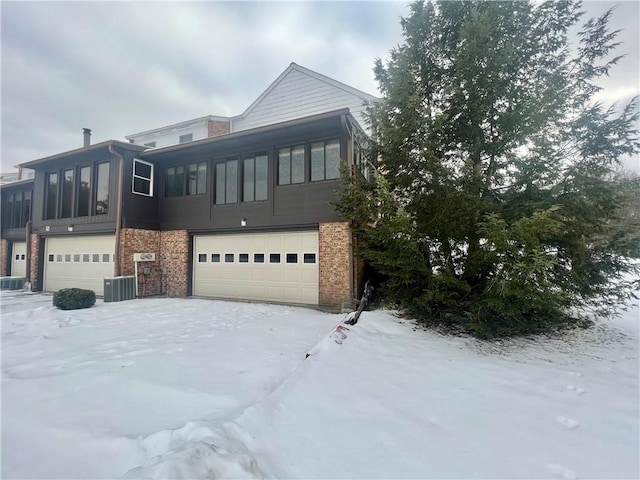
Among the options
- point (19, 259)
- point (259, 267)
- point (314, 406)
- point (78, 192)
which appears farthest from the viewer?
point (19, 259)

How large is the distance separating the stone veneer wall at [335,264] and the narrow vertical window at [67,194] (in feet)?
36.0

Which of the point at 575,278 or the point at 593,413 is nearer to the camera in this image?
the point at 593,413

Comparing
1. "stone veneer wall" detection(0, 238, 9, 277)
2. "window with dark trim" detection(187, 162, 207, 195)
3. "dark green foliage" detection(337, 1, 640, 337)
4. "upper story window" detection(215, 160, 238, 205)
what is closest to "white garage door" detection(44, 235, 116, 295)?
"window with dark trim" detection(187, 162, 207, 195)

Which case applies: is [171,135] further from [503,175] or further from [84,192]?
[503,175]

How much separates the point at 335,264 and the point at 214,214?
16.4ft

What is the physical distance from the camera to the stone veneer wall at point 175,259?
11.2m

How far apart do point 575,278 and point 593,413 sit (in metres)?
3.29

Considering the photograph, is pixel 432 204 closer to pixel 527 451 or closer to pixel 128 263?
pixel 527 451

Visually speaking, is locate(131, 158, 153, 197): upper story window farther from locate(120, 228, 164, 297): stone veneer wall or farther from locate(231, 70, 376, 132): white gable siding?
locate(231, 70, 376, 132): white gable siding

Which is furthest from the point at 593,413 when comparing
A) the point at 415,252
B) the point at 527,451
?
the point at 415,252

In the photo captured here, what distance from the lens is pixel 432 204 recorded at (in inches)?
228

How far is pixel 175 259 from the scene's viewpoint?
11.5 metres

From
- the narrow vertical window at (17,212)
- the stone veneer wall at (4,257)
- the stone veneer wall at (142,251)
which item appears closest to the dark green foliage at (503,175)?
the stone veneer wall at (142,251)

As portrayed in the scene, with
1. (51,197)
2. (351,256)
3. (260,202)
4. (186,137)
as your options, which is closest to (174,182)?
(260,202)
